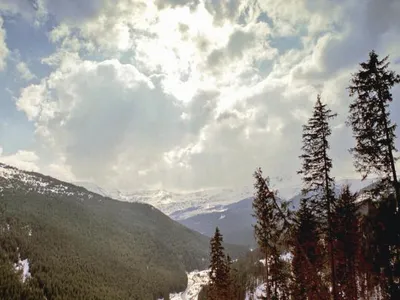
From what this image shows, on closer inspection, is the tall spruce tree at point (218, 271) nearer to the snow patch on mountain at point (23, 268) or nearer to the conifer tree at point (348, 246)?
the conifer tree at point (348, 246)

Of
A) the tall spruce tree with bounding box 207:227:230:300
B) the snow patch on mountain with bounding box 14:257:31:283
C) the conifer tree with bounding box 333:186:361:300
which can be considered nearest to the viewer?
the conifer tree with bounding box 333:186:361:300

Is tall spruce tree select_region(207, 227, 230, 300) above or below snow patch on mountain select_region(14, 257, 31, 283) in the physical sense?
below

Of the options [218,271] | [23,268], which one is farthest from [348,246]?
[23,268]

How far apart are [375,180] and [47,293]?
170 meters

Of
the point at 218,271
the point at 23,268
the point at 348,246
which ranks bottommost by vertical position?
the point at 218,271

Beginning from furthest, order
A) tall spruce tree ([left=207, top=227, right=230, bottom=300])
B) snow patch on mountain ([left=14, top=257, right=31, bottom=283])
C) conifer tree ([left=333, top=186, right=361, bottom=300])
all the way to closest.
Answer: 1. snow patch on mountain ([left=14, top=257, right=31, bottom=283])
2. tall spruce tree ([left=207, top=227, right=230, bottom=300])
3. conifer tree ([left=333, top=186, right=361, bottom=300])

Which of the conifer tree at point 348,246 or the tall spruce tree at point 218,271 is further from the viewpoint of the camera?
the tall spruce tree at point 218,271

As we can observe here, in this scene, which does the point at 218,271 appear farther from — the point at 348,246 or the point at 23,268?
the point at 23,268

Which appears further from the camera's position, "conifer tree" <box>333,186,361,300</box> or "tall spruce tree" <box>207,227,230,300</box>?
"tall spruce tree" <box>207,227,230,300</box>

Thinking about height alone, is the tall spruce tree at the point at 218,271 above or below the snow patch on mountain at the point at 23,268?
below

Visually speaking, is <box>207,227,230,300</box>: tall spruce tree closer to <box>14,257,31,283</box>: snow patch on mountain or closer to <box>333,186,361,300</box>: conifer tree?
<box>333,186,361,300</box>: conifer tree

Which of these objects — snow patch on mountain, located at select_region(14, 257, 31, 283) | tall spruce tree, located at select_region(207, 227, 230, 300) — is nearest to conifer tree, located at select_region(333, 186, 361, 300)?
tall spruce tree, located at select_region(207, 227, 230, 300)

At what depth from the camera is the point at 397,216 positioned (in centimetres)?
2316

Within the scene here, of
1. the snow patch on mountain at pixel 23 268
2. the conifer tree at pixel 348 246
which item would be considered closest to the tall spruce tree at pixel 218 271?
the conifer tree at pixel 348 246
